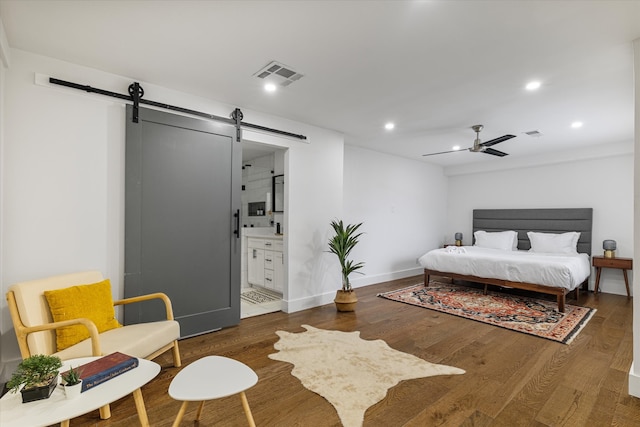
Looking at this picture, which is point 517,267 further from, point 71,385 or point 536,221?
point 71,385

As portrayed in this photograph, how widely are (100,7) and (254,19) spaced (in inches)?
38.3

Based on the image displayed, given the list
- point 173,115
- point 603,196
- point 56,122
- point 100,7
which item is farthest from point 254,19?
point 603,196

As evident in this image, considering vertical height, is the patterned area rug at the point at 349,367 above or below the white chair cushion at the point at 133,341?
below

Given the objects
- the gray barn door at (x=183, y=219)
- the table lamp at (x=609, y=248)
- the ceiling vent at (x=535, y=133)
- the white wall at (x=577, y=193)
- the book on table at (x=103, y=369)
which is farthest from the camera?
the white wall at (x=577, y=193)

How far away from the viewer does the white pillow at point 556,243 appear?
18.1ft

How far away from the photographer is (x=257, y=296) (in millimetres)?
5012

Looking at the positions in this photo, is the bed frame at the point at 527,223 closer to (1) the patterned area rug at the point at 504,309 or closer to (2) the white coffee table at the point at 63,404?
(1) the patterned area rug at the point at 504,309

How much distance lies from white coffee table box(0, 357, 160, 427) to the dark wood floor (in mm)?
525

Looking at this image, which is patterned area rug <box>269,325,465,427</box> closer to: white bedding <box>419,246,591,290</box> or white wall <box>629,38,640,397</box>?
white wall <box>629,38,640,397</box>

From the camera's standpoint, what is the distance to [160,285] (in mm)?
3057

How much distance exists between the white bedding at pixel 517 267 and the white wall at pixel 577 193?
0.61 meters

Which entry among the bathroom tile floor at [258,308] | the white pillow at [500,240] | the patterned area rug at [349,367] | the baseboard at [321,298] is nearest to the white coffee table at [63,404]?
the patterned area rug at [349,367]

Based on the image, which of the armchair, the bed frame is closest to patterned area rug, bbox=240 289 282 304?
the armchair

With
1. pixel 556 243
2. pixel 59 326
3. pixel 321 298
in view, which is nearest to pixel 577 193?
pixel 556 243
